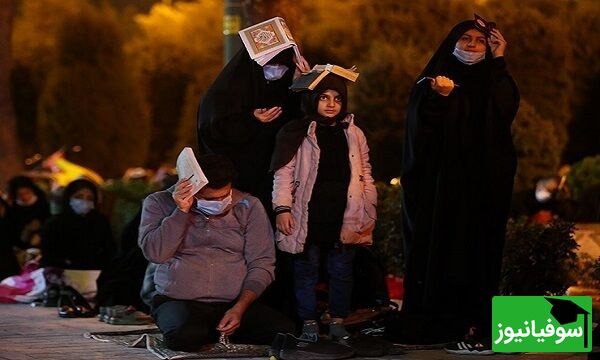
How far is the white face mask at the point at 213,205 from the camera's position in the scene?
8.44 metres

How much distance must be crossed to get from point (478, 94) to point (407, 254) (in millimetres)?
1076

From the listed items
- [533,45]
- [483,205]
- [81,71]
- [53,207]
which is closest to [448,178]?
[483,205]

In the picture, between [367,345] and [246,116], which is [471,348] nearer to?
[367,345]

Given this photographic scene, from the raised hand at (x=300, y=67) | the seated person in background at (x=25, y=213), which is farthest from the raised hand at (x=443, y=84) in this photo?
the seated person in background at (x=25, y=213)

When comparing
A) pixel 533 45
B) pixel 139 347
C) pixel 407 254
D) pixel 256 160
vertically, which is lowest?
pixel 139 347

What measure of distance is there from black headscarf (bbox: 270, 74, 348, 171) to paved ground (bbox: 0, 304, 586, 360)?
1.34 metres

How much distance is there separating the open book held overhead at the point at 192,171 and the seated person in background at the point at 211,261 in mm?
64

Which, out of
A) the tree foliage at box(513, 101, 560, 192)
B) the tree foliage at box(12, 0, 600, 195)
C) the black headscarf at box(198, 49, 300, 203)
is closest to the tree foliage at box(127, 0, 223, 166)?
the tree foliage at box(12, 0, 600, 195)

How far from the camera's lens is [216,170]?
328 inches

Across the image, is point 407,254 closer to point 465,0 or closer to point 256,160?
point 256,160

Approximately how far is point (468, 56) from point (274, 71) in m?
1.24

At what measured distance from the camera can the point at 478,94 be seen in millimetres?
8664

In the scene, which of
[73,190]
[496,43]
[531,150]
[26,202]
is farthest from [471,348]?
[531,150]

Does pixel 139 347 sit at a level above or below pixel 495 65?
below
